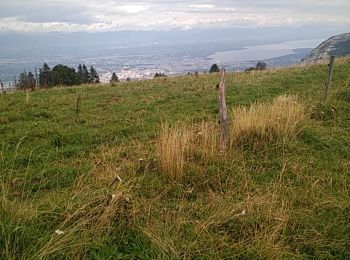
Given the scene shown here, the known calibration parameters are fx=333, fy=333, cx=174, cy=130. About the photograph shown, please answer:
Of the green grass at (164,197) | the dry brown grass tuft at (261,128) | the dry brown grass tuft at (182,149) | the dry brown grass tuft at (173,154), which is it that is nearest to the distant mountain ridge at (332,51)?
the dry brown grass tuft at (261,128)

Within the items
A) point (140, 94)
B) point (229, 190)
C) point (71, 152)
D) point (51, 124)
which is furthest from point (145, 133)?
point (140, 94)

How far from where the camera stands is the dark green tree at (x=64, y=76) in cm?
2622

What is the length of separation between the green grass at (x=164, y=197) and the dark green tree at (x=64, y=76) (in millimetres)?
19032

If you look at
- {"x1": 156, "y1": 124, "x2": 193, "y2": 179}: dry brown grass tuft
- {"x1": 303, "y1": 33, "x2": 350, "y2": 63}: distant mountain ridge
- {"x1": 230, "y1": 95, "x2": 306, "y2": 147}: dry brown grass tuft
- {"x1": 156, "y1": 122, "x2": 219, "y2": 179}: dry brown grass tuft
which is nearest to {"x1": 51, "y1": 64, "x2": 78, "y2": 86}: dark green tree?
{"x1": 303, "y1": 33, "x2": 350, "y2": 63}: distant mountain ridge

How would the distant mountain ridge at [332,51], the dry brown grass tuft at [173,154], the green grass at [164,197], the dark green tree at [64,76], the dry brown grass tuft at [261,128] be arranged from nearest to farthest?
the green grass at [164,197] → the dry brown grass tuft at [173,154] → the dry brown grass tuft at [261,128] → the dark green tree at [64,76] → the distant mountain ridge at [332,51]

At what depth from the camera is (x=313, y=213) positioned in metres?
3.99

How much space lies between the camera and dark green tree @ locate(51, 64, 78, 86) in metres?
→ 26.2

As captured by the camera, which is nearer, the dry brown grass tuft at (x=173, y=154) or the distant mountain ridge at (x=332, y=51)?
the dry brown grass tuft at (x=173, y=154)

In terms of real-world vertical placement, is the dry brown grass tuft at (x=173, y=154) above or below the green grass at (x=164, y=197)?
above

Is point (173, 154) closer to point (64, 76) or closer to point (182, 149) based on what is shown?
point (182, 149)

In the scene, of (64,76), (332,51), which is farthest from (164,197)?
(332,51)

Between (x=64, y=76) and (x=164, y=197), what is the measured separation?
81.5 feet

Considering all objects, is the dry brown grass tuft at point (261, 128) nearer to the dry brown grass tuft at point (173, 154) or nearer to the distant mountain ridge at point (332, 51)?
the dry brown grass tuft at point (173, 154)

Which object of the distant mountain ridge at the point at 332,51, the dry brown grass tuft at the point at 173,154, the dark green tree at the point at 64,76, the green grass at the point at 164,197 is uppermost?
the distant mountain ridge at the point at 332,51
